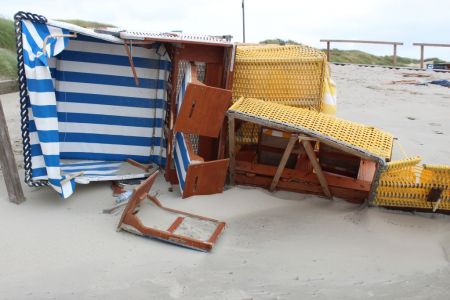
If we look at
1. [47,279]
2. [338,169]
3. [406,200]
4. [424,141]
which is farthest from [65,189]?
[424,141]

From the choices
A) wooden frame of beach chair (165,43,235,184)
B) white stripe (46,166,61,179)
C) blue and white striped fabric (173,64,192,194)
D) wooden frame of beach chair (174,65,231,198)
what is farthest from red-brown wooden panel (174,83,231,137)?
white stripe (46,166,61,179)

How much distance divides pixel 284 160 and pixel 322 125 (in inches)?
21.6

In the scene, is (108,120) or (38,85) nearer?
(38,85)

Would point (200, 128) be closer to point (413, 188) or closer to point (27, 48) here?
point (27, 48)

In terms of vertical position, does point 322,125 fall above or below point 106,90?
below

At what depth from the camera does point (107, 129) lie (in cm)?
557

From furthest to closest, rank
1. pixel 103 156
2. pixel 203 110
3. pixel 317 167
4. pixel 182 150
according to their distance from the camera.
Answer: pixel 103 156
pixel 182 150
pixel 317 167
pixel 203 110

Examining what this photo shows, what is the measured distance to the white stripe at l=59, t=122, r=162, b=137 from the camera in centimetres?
546

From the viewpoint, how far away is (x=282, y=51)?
5.62 metres

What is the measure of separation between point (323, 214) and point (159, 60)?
2.59 m

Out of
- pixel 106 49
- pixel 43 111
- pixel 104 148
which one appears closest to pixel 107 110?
pixel 104 148

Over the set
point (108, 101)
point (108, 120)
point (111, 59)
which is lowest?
point (108, 120)

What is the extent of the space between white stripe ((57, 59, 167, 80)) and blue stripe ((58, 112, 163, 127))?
518 millimetres

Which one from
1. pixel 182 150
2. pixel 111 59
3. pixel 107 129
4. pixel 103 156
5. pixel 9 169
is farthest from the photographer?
pixel 103 156
